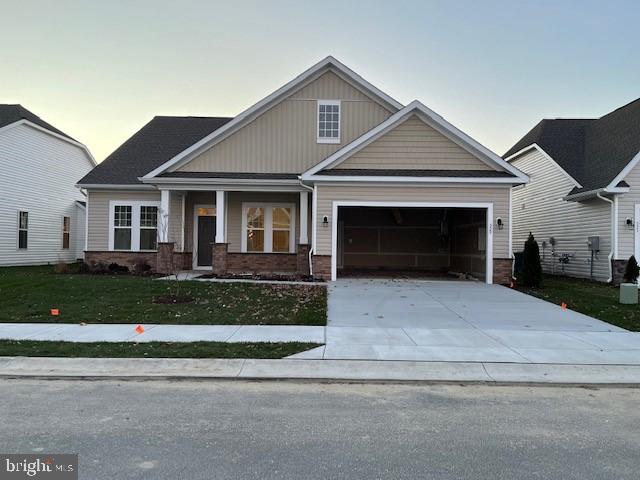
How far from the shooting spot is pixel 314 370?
7.06 meters

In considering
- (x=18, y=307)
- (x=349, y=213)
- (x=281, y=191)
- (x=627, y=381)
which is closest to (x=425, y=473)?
(x=627, y=381)

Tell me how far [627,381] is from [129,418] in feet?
20.7

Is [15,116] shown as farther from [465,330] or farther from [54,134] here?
[465,330]

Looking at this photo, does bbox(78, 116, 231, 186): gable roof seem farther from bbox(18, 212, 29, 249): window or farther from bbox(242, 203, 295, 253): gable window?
bbox(18, 212, 29, 249): window

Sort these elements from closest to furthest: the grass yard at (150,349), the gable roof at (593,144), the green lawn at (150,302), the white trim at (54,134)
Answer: the grass yard at (150,349)
the green lawn at (150,302)
the gable roof at (593,144)
the white trim at (54,134)

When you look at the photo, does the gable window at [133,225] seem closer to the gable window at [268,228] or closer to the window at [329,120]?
the gable window at [268,228]

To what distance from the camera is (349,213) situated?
23.7 meters

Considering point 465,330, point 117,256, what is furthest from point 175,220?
point 465,330

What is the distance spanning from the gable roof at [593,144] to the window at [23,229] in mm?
24409

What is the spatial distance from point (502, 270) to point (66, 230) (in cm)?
2311

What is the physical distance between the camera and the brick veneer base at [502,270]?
1645cm

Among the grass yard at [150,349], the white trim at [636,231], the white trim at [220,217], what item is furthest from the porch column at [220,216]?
the white trim at [636,231]

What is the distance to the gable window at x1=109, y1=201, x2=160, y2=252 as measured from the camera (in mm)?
20328

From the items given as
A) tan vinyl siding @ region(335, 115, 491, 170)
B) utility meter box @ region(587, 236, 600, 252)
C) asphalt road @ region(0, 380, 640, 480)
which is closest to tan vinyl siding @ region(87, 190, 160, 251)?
tan vinyl siding @ region(335, 115, 491, 170)
